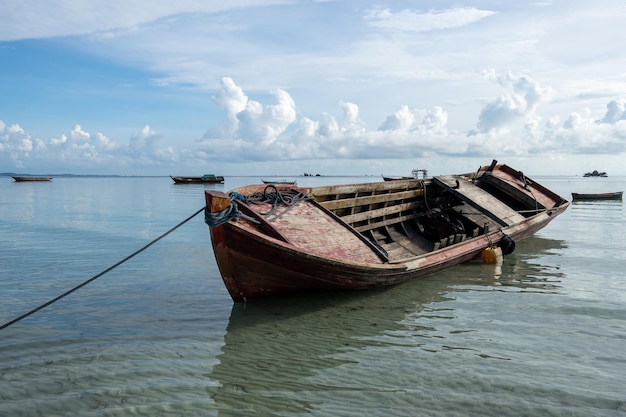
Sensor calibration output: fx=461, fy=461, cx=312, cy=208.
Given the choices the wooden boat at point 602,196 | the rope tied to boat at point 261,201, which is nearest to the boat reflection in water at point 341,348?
the rope tied to boat at point 261,201

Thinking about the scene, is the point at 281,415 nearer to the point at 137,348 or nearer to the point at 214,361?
the point at 214,361

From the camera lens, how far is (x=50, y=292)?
9.57 m

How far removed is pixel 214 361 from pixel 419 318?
356 centimetres

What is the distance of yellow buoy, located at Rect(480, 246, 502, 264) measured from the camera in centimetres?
1173

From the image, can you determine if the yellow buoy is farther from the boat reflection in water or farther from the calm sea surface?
the boat reflection in water

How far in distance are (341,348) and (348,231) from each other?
2975mm

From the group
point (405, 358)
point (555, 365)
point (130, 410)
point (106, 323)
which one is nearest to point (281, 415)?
point (130, 410)

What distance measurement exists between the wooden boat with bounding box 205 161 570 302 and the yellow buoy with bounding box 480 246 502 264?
0.08 m

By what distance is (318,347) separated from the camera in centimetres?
643

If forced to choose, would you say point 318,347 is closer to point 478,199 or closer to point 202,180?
point 478,199

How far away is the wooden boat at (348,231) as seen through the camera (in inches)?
288

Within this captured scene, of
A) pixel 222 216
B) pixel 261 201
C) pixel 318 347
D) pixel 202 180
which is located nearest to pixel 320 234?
pixel 261 201

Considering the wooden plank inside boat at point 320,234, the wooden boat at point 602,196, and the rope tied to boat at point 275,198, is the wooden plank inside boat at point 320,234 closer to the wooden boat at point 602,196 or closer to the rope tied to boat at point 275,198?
the rope tied to boat at point 275,198

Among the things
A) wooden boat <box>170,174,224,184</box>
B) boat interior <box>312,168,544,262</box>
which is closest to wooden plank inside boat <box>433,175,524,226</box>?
boat interior <box>312,168,544,262</box>
